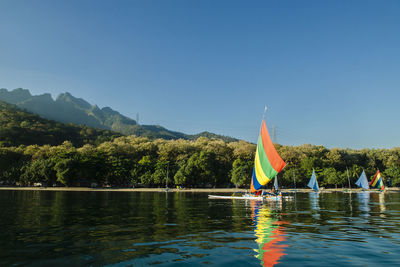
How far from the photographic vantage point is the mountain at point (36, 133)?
13316 cm

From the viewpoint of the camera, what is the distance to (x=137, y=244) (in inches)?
508

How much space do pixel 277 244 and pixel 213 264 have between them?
4.46m

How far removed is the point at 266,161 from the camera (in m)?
40.1

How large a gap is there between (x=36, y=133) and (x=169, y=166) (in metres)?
82.4

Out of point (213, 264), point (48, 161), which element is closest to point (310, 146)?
point (48, 161)

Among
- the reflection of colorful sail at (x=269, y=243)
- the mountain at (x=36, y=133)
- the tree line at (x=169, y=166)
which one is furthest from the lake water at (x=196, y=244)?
the mountain at (x=36, y=133)

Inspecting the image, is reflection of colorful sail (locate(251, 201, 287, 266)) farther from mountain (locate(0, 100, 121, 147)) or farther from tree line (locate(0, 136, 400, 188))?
mountain (locate(0, 100, 121, 147))

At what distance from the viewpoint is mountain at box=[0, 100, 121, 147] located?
13316 centimetres

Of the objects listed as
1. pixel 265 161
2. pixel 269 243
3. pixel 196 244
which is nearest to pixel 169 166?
pixel 265 161

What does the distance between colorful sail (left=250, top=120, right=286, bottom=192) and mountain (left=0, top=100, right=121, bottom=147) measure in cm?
12210

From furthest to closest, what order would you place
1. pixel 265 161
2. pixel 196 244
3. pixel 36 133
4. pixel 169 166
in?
1. pixel 36 133
2. pixel 169 166
3. pixel 265 161
4. pixel 196 244

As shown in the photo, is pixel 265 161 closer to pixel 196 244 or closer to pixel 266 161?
pixel 266 161

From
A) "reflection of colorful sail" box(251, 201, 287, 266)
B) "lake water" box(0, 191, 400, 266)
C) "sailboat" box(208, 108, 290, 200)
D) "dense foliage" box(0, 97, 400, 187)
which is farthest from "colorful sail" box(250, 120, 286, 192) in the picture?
"dense foliage" box(0, 97, 400, 187)

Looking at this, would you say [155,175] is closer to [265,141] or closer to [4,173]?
[4,173]
